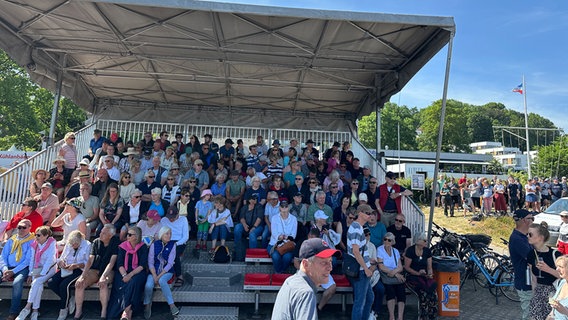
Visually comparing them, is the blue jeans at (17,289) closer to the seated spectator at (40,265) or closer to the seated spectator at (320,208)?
the seated spectator at (40,265)

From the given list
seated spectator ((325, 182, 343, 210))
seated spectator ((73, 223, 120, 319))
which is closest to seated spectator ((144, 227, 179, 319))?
seated spectator ((73, 223, 120, 319))

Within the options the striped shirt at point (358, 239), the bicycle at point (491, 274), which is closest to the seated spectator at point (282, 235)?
the striped shirt at point (358, 239)

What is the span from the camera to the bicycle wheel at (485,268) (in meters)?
6.49

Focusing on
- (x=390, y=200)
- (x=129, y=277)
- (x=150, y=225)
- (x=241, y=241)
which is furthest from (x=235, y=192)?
(x=390, y=200)

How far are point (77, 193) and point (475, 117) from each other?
344 ft

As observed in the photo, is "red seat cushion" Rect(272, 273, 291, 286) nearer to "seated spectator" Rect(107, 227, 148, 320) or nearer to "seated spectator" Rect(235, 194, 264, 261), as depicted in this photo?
"seated spectator" Rect(235, 194, 264, 261)

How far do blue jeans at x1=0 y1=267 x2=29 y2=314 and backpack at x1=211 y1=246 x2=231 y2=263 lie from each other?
293cm

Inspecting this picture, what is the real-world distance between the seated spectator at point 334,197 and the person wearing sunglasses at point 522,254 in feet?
11.0

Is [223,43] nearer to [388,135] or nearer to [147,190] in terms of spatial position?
[147,190]

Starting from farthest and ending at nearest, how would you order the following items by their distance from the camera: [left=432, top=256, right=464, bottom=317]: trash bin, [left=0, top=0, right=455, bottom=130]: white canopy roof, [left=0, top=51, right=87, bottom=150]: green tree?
[left=0, top=51, right=87, bottom=150]: green tree, [left=0, top=0, right=455, bottom=130]: white canopy roof, [left=432, top=256, right=464, bottom=317]: trash bin

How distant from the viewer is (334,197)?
7.24 m

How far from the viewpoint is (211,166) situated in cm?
903

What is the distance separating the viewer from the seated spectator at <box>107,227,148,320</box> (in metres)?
4.76

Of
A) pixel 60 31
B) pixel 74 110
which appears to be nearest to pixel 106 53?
pixel 60 31
